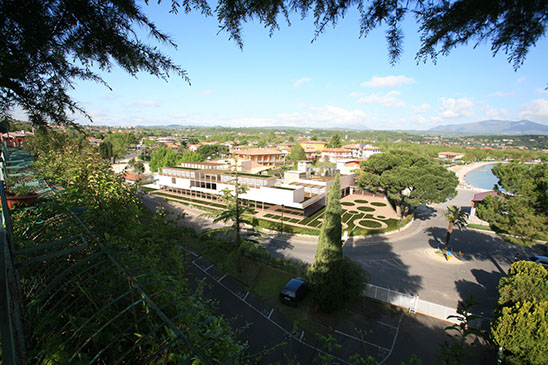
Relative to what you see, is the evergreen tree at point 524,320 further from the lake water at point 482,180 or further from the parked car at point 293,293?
the lake water at point 482,180

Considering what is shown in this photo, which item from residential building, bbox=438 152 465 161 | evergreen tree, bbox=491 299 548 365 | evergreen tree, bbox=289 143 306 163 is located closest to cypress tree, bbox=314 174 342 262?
evergreen tree, bbox=491 299 548 365

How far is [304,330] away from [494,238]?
21.8 metres

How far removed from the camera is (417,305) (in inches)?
465

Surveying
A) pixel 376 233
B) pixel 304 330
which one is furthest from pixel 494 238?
pixel 304 330

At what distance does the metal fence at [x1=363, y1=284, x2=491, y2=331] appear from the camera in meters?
11.2

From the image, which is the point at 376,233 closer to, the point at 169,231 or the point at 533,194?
the point at 533,194

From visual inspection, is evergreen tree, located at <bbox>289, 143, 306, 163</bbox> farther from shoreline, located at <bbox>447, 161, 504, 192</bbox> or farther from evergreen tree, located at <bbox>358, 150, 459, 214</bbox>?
evergreen tree, located at <bbox>358, 150, 459, 214</bbox>

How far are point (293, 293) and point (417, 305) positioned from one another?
598 cm

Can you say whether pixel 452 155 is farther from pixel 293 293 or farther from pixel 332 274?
pixel 293 293

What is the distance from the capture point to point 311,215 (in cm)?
2634

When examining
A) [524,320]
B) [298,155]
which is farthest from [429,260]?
[298,155]

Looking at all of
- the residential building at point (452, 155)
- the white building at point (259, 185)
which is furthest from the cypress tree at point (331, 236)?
the residential building at point (452, 155)

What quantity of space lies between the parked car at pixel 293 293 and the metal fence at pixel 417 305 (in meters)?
3.32

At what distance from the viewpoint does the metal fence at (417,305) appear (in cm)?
1120
